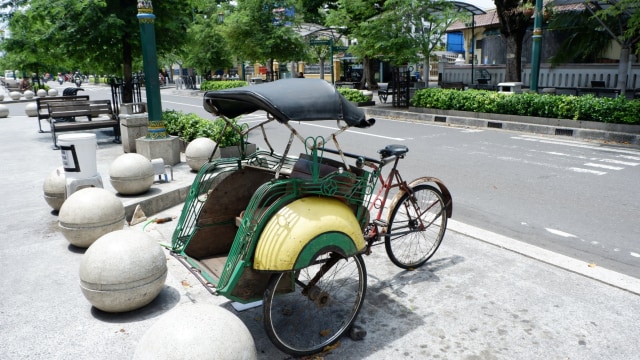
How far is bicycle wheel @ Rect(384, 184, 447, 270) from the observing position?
16.8ft

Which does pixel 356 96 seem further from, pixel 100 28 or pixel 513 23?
pixel 100 28

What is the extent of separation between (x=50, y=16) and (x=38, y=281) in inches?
416

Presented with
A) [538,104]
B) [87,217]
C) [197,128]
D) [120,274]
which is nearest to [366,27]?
[538,104]

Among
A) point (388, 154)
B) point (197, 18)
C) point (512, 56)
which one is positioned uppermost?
point (197, 18)

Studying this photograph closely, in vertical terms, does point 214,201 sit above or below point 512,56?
below

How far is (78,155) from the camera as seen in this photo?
6508 millimetres

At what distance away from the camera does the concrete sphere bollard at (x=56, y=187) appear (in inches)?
266

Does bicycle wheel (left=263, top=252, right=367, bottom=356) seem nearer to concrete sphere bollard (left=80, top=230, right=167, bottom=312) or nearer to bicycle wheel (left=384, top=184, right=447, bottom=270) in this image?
bicycle wheel (left=384, top=184, right=447, bottom=270)

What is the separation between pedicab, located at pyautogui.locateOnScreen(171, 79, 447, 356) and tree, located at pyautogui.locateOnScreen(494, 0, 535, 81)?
1808cm

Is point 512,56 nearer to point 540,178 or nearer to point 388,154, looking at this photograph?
point 540,178

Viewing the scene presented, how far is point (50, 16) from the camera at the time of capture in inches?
508

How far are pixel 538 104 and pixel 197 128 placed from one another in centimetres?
1052

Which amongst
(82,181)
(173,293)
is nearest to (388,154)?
(173,293)

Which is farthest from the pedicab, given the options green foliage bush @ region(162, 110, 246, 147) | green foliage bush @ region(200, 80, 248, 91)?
green foliage bush @ region(200, 80, 248, 91)
